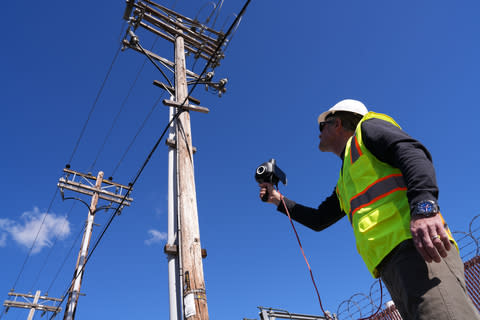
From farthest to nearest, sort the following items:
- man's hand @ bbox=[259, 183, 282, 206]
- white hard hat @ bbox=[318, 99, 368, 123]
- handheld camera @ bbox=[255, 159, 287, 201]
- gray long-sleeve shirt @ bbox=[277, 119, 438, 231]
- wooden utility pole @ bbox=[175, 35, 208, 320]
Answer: wooden utility pole @ bbox=[175, 35, 208, 320]
handheld camera @ bbox=[255, 159, 287, 201]
man's hand @ bbox=[259, 183, 282, 206]
white hard hat @ bbox=[318, 99, 368, 123]
gray long-sleeve shirt @ bbox=[277, 119, 438, 231]

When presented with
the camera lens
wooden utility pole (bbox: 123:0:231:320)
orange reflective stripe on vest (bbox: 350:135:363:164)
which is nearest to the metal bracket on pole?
wooden utility pole (bbox: 123:0:231:320)

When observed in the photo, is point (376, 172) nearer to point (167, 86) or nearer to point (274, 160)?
point (274, 160)

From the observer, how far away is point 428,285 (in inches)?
49.9

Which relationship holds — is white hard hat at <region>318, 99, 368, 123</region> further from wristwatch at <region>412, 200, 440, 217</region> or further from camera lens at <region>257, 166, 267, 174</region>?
wristwatch at <region>412, 200, 440, 217</region>

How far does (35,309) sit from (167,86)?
66.2 ft

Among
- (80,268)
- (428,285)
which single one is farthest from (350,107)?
(80,268)

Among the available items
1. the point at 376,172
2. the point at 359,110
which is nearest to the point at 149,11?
the point at 359,110

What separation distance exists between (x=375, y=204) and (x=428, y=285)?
41 centimetres

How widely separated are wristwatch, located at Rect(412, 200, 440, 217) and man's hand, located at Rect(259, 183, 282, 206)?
131 cm

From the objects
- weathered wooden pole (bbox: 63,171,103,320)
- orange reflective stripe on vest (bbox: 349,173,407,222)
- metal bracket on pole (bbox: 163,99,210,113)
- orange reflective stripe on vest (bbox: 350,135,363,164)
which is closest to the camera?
orange reflective stripe on vest (bbox: 349,173,407,222)

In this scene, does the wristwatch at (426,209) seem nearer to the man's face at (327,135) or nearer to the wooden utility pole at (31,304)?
the man's face at (327,135)

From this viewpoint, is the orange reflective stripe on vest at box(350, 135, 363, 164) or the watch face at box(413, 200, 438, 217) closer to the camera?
the watch face at box(413, 200, 438, 217)

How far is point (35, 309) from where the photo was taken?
1925cm

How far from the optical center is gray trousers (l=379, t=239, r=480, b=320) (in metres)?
1.20
